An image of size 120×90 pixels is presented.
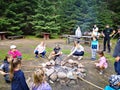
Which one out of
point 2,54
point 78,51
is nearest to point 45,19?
point 2,54

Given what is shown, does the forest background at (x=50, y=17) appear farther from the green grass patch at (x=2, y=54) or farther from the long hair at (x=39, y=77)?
the long hair at (x=39, y=77)

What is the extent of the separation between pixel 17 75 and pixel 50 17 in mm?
12883

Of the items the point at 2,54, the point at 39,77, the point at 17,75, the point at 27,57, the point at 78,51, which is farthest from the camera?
the point at 2,54

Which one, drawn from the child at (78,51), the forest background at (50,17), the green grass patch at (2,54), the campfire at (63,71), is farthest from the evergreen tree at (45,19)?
the campfire at (63,71)

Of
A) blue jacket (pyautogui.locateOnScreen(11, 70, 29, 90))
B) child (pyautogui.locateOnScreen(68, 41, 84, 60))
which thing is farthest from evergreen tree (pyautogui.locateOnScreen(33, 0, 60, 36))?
blue jacket (pyautogui.locateOnScreen(11, 70, 29, 90))

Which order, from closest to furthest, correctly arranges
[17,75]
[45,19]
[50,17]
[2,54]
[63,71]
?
1. [17,75]
2. [63,71]
3. [2,54]
4. [50,17]
5. [45,19]

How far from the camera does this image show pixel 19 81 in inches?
161

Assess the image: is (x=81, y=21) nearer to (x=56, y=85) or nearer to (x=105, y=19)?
(x=105, y=19)

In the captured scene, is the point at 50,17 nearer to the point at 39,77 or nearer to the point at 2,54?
the point at 2,54

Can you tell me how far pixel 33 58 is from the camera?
10031mm

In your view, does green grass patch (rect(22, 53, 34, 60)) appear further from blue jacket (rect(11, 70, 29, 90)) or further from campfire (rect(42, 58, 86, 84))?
blue jacket (rect(11, 70, 29, 90))

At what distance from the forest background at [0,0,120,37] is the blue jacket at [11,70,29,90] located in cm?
1218

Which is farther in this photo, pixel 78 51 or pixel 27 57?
pixel 27 57

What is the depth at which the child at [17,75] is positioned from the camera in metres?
4.00
